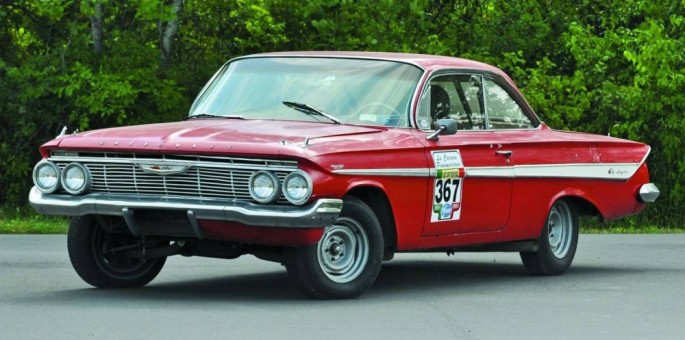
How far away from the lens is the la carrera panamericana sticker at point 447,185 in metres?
11.4

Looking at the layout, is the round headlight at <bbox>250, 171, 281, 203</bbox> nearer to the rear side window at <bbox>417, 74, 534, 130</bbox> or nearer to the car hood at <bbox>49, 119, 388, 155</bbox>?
the car hood at <bbox>49, 119, 388, 155</bbox>

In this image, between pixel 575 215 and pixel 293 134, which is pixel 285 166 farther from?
pixel 575 215

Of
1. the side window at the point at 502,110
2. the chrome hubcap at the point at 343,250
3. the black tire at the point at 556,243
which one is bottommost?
the black tire at the point at 556,243

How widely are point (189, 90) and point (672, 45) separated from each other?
6.58m

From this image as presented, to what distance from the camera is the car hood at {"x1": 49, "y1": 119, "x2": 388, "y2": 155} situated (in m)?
10.4

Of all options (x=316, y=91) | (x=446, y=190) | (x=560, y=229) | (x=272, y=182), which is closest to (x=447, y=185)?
(x=446, y=190)

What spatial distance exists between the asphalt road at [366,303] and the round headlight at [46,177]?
0.70m

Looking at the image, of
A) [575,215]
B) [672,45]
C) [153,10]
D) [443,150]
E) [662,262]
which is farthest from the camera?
[672,45]

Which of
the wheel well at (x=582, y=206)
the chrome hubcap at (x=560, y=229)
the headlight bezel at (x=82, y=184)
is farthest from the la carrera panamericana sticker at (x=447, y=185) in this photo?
the headlight bezel at (x=82, y=184)

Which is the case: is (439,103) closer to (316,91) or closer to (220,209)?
(316,91)

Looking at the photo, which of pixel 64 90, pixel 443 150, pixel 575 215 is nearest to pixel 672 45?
pixel 64 90

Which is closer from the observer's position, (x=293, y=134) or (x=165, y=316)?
(x=165, y=316)

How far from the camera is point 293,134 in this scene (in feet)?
34.8

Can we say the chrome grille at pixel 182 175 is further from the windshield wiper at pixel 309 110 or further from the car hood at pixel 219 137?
the windshield wiper at pixel 309 110
